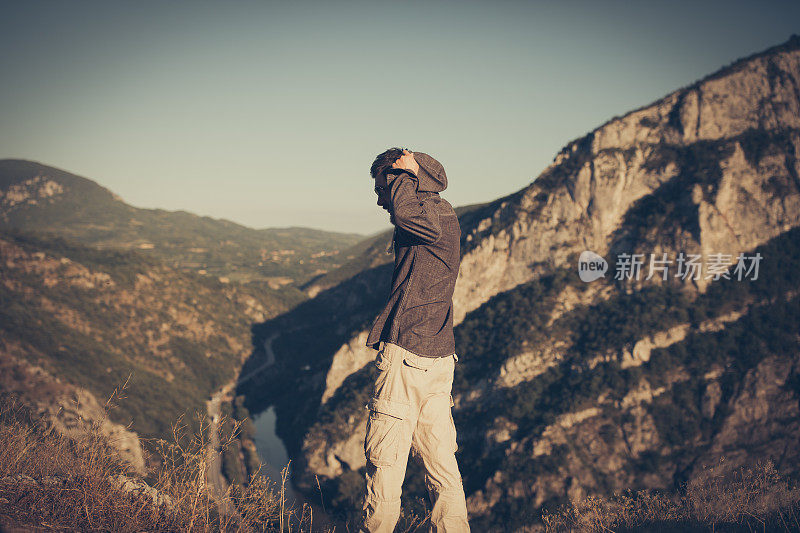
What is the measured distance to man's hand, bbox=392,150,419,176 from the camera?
3.81m

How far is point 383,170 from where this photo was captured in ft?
12.9

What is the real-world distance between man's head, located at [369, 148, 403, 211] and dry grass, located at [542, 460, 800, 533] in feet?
16.9

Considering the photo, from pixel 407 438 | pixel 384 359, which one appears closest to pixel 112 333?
pixel 384 359

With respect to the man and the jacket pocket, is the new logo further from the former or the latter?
the jacket pocket

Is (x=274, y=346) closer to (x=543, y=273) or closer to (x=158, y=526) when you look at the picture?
(x=543, y=273)

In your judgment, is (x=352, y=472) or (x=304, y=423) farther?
(x=304, y=423)

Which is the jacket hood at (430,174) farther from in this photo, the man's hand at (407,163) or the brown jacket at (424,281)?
the man's hand at (407,163)

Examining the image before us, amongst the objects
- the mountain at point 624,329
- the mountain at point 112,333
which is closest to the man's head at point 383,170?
the mountain at point 112,333

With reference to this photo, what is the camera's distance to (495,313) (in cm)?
8556

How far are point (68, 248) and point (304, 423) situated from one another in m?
77.3

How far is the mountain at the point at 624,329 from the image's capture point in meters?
60.7

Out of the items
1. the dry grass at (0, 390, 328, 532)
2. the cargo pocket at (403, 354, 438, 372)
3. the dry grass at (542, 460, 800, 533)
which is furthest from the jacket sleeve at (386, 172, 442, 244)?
the dry grass at (542, 460, 800, 533)

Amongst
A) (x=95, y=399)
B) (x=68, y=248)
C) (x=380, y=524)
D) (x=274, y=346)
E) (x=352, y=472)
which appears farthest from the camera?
(x=274, y=346)

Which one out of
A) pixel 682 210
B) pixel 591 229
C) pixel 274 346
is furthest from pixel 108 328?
pixel 682 210
